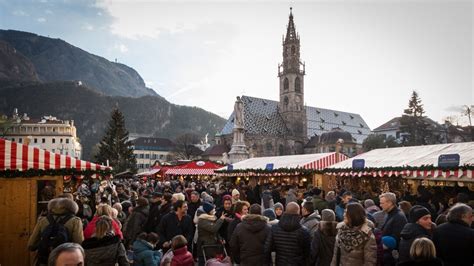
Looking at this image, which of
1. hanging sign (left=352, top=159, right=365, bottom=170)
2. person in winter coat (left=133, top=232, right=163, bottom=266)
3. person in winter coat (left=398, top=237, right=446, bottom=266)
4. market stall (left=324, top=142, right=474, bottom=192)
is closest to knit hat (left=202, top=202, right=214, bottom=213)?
person in winter coat (left=133, top=232, right=163, bottom=266)

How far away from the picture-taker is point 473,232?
174 inches

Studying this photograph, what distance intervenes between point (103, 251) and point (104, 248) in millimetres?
35

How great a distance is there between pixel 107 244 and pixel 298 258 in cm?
245

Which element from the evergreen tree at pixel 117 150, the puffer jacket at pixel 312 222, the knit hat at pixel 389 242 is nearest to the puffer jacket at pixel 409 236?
the knit hat at pixel 389 242

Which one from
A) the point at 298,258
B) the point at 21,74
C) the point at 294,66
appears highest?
the point at 21,74

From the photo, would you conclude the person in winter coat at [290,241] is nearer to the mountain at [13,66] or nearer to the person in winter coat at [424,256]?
the person in winter coat at [424,256]

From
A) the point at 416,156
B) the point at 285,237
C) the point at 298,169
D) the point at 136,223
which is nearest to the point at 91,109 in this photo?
the point at 298,169

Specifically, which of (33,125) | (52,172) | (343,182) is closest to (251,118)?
(33,125)

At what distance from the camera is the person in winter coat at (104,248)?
178 inches

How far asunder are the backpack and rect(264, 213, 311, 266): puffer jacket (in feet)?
8.77

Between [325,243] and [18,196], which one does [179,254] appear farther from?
[18,196]

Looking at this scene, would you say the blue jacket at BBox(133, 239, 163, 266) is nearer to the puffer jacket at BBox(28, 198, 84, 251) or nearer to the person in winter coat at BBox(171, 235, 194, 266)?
the person in winter coat at BBox(171, 235, 194, 266)

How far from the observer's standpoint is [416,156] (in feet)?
50.6

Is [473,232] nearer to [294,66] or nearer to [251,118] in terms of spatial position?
[251,118]
